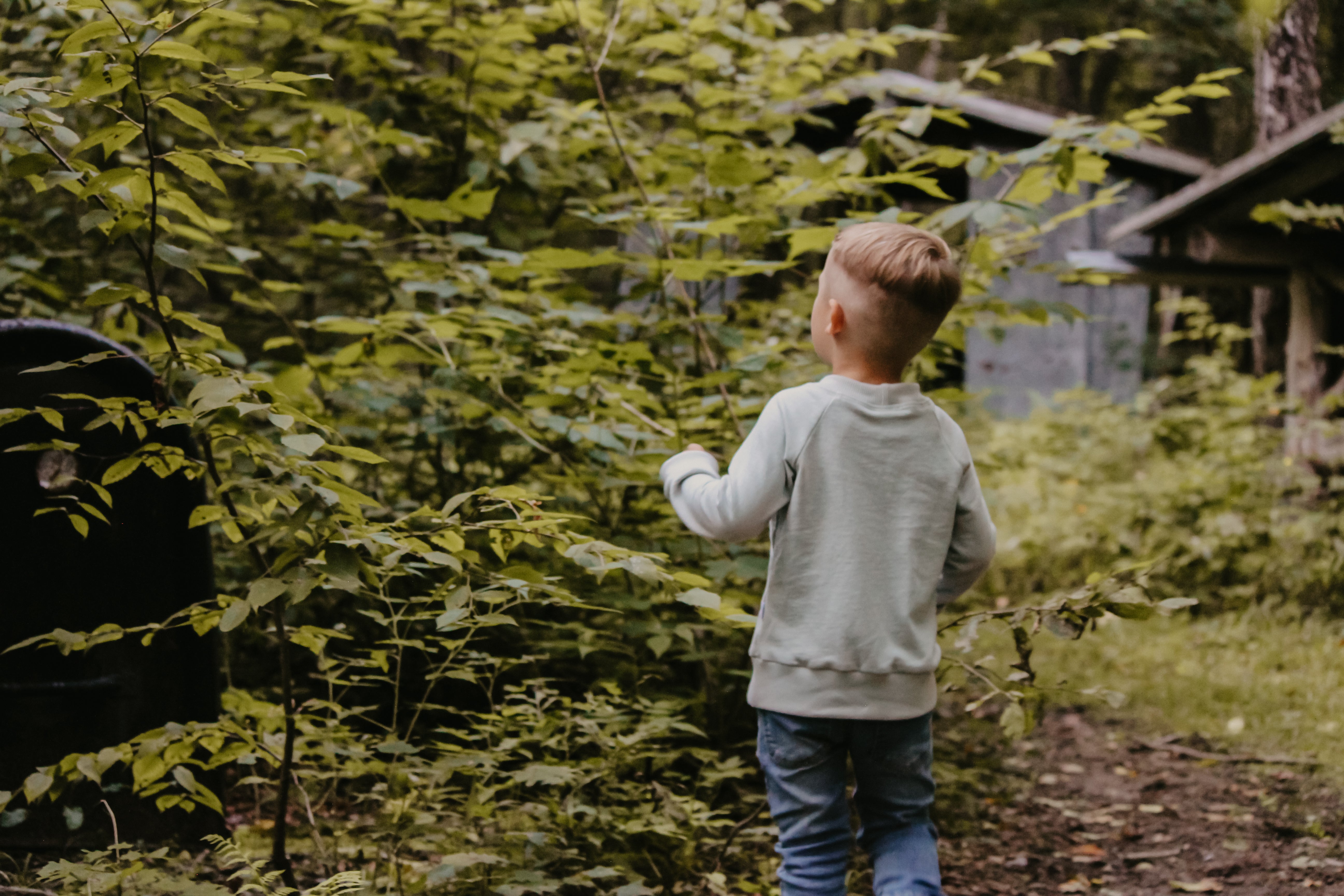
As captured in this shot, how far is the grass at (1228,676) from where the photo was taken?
14.2ft

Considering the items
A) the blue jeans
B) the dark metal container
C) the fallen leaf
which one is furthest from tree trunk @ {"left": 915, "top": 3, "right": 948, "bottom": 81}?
the blue jeans

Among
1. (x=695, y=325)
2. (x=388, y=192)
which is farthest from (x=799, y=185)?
(x=388, y=192)

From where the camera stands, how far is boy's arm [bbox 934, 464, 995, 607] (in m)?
2.07

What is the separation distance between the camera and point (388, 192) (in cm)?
396

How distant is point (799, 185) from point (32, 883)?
102 inches

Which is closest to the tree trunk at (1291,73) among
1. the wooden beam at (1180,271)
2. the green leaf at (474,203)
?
the wooden beam at (1180,271)

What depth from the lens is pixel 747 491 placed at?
190cm

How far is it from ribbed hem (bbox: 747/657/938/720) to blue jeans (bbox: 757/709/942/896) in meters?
0.03

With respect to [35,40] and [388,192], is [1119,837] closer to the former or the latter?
[388,192]

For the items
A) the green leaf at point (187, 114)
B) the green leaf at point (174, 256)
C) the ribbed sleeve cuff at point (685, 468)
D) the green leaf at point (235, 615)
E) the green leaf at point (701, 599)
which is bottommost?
the green leaf at point (235, 615)

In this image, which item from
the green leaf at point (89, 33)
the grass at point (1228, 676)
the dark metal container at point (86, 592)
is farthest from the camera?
the grass at point (1228, 676)

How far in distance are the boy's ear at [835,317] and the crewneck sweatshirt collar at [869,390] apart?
9cm

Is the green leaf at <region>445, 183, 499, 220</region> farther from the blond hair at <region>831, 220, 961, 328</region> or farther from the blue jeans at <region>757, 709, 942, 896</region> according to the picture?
the blue jeans at <region>757, 709, 942, 896</region>

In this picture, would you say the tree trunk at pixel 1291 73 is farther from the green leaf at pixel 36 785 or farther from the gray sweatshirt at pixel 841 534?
the green leaf at pixel 36 785
